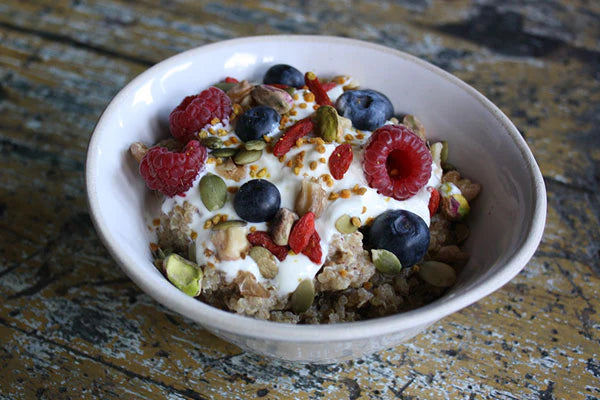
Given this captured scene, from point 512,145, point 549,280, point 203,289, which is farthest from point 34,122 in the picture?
point 549,280

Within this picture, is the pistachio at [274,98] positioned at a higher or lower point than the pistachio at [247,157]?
higher

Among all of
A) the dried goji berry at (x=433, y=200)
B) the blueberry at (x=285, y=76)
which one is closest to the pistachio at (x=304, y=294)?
the dried goji berry at (x=433, y=200)

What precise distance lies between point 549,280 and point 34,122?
5.80ft

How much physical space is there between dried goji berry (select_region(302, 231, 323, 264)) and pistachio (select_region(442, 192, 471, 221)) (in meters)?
0.36

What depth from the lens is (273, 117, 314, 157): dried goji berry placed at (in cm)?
130

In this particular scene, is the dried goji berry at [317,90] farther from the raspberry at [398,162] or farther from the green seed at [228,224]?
the green seed at [228,224]

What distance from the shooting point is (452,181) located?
1459 mm

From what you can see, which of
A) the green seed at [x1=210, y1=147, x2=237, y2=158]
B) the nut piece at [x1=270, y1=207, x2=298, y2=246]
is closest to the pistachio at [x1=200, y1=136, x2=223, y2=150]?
the green seed at [x1=210, y1=147, x2=237, y2=158]

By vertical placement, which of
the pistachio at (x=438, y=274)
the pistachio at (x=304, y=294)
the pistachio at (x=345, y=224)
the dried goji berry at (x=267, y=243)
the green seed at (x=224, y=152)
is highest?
the green seed at (x=224, y=152)

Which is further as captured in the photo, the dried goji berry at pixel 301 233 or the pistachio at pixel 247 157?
the pistachio at pixel 247 157

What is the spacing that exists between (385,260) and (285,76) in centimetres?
60

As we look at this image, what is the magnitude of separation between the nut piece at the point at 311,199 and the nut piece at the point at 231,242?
13cm

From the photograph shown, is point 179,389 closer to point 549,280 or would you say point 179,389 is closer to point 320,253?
point 320,253

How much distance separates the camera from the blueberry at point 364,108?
1419mm
